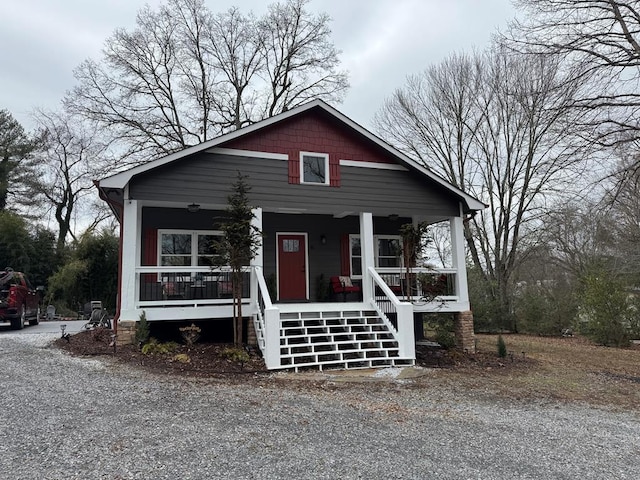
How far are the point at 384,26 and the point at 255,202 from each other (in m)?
6.26

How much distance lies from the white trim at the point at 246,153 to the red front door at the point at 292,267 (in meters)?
2.34

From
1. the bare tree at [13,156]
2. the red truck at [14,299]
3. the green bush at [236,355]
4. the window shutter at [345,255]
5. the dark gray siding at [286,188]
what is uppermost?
the bare tree at [13,156]

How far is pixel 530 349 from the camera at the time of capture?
1257 cm

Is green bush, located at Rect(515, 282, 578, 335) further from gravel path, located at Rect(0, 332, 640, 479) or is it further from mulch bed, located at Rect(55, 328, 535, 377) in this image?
gravel path, located at Rect(0, 332, 640, 479)

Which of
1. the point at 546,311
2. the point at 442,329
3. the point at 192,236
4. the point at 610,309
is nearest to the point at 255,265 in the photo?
the point at 192,236

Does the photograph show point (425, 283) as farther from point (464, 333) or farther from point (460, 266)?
point (464, 333)

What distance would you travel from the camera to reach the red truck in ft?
42.8

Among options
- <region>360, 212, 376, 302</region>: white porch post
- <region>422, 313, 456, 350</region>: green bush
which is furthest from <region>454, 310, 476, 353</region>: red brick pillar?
<region>360, 212, 376, 302</region>: white porch post

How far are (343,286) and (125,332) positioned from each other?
5.23 meters

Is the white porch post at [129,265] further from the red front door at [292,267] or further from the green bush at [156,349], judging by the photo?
the red front door at [292,267]

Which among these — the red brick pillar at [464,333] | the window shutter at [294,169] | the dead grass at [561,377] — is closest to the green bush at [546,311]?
Answer: the dead grass at [561,377]

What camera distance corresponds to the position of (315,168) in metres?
10.7

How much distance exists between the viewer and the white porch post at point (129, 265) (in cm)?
887

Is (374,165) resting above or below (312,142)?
below
